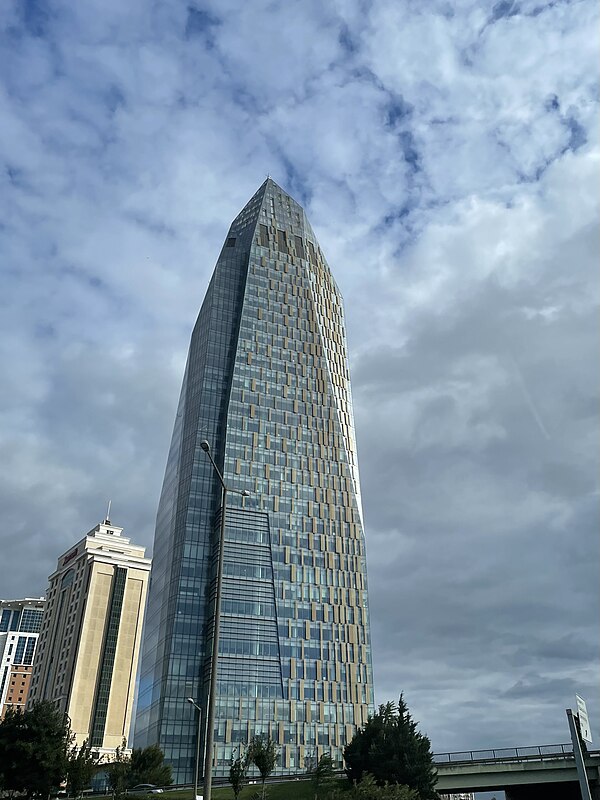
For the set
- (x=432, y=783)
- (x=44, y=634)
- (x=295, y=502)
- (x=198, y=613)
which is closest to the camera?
(x=432, y=783)

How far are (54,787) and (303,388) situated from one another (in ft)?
366

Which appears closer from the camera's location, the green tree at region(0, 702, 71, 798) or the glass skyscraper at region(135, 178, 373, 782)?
the green tree at region(0, 702, 71, 798)

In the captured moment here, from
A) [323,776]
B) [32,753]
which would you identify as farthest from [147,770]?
[32,753]

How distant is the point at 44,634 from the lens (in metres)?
198

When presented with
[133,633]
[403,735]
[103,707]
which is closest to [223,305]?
[133,633]

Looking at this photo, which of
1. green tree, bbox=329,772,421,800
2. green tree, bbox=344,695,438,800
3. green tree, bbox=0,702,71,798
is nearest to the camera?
green tree, bbox=329,772,421,800

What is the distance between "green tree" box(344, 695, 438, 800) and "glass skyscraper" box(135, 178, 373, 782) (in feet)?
182

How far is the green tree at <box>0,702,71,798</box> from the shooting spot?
65625 mm

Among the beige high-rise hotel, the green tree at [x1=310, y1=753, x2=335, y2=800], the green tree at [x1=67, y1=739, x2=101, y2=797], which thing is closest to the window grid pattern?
the beige high-rise hotel

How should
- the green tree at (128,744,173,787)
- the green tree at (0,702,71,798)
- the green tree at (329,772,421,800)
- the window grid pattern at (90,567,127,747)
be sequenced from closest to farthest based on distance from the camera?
1. the green tree at (329,772,421,800)
2. the green tree at (0,702,71,798)
3. the green tree at (128,744,173,787)
4. the window grid pattern at (90,567,127,747)

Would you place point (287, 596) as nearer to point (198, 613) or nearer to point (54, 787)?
point (198, 613)

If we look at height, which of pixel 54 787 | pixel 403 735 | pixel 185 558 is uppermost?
pixel 185 558

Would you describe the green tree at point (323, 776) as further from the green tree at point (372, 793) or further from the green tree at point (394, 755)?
the green tree at point (372, 793)

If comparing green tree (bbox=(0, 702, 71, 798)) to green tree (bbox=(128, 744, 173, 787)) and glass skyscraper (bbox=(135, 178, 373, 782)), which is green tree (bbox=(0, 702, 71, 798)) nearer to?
green tree (bbox=(128, 744, 173, 787))
